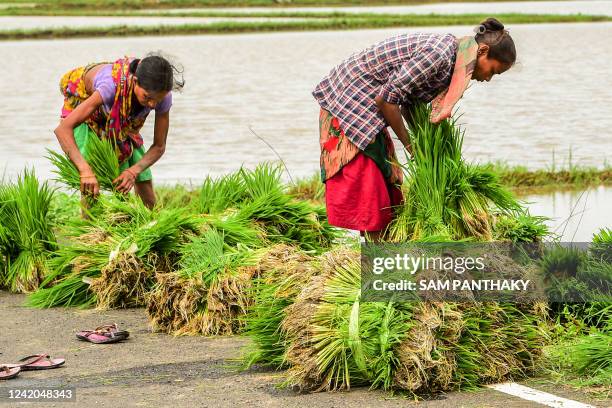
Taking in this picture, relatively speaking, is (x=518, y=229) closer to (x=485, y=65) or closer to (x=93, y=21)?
(x=485, y=65)

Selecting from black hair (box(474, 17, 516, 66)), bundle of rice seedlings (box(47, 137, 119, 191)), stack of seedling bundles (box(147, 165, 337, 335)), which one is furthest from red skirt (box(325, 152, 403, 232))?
bundle of rice seedlings (box(47, 137, 119, 191))

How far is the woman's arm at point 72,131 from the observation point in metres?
6.36

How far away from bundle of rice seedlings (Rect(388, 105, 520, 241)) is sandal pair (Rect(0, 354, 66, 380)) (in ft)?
5.58

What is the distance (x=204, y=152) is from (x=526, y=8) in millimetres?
28869

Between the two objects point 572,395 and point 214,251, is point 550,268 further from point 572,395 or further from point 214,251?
point 214,251

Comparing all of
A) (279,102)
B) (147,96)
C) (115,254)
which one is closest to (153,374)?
(115,254)

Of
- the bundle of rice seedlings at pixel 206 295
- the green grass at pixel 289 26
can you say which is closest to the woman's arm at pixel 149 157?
the bundle of rice seedlings at pixel 206 295

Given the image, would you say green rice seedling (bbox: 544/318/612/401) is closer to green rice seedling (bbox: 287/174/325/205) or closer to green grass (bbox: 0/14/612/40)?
green rice seedling (bbox: 287/174/325/205)

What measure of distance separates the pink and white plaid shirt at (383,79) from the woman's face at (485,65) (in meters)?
0.12

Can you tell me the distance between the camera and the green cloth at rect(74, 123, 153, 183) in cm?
659

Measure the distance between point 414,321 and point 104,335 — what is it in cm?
182

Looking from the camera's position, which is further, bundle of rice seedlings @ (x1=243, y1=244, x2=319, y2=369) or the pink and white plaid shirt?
the pink and white plaid shirt

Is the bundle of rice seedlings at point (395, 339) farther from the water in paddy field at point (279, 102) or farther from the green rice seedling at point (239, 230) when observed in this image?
the water in paddy field at point (279, 102)

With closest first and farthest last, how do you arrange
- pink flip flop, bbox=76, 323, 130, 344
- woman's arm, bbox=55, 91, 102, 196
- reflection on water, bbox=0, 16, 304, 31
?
pink flip flop, bbox=76, 323, 130, 344 → woman's arm, bbox=55, 91, 102, 196 → reflection on water, bbox=0, 16, 304, 31
